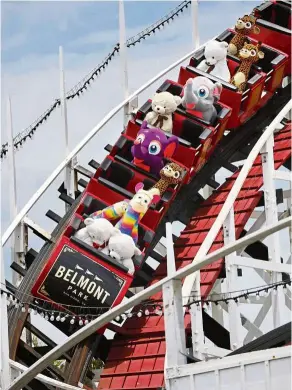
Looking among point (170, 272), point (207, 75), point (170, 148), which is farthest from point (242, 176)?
point (170, 272)

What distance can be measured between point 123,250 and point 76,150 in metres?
4.12

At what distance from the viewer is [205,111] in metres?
25.5

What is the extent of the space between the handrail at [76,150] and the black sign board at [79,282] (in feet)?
5.84

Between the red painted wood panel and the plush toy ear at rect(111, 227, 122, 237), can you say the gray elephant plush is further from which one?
the plush toy ear at rect(111, 227, 122, 237)

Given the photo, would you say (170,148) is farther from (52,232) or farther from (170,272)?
(170,272)

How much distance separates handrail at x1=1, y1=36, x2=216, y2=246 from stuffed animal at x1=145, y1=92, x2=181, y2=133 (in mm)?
2038

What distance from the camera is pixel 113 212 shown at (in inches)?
952

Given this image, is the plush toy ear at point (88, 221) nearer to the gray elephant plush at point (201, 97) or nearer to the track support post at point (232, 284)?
the track support post at point (232, 284)

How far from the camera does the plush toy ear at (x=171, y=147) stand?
81.0 feet

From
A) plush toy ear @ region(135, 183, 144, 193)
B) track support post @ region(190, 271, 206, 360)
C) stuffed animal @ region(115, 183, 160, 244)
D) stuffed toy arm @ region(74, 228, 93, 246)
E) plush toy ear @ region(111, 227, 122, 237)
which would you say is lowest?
track support post @ region(190, 271, 206, 360)

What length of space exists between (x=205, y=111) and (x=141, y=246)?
10.1 feet

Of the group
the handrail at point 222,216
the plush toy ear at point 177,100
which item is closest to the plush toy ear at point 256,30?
the plush toy ear at point 177,100

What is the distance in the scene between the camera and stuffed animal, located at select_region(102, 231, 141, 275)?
77.2ft

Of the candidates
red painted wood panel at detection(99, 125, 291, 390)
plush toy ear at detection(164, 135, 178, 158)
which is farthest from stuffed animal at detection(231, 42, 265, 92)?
plush toy ear at detection(164, 135, 178, 158)
